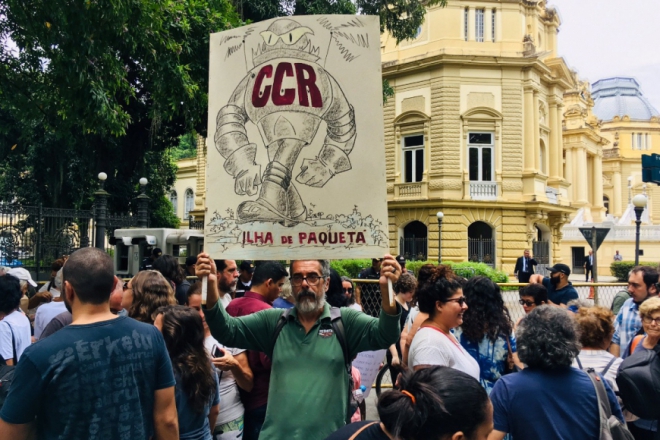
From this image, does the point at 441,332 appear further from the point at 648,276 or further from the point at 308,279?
the point at 648,276

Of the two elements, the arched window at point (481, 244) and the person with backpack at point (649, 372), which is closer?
the person with backpack at point (649, 372)

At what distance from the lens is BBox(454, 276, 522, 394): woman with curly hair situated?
4.18 metres

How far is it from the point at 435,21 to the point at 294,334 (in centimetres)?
2788

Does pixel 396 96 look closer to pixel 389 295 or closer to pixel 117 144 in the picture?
pixel 117 144

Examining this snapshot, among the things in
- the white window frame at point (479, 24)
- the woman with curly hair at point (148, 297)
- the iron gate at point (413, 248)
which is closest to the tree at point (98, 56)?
the woman with curly hair at point (148, 297)

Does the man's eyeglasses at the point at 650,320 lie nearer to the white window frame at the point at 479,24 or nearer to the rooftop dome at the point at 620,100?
the white window frame at the point at 479,24

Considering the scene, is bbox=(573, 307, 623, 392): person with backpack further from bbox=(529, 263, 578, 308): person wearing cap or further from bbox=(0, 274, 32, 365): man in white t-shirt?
bbox=(0, 274, 32, 365): man in white t-shirt

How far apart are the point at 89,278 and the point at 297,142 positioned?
1376mm

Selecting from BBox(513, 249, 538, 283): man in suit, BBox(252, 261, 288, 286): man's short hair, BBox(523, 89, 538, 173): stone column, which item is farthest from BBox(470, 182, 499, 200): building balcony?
BBox(252, 261, 288, 286): man's short hair

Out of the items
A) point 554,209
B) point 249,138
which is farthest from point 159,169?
point 249,138

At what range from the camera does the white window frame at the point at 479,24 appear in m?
28.9

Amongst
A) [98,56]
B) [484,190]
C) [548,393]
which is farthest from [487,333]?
[484,190]

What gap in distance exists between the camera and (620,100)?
76.2 m

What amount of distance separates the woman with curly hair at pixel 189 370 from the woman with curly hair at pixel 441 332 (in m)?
1.25
